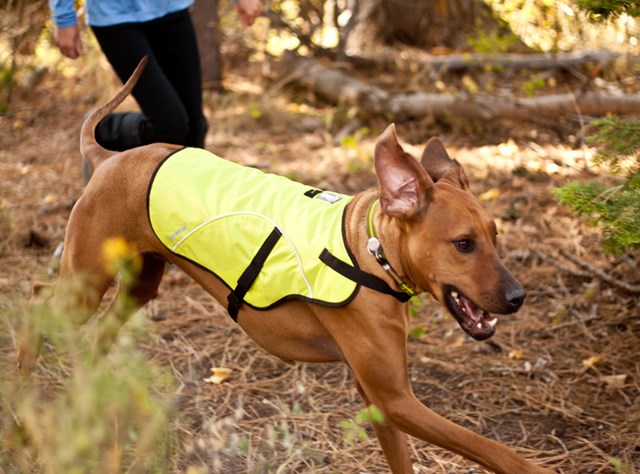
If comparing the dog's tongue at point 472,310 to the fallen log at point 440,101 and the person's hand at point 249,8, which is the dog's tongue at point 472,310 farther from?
the fallen log at point 440,101

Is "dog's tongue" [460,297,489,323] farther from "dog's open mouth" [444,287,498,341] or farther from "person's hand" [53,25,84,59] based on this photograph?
"person's hand" [53,25,84,59]

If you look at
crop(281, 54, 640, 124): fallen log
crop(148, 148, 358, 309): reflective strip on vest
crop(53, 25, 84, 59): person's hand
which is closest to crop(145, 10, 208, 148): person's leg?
crop(53, 25, 84, 59): person's hand

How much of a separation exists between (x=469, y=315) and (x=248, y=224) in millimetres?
1032

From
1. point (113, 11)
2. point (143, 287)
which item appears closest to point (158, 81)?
point (113, 11)

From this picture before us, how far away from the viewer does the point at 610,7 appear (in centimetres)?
337

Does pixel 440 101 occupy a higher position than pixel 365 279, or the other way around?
pixel 365 279

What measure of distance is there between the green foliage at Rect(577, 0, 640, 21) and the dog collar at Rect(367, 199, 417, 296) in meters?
1.27

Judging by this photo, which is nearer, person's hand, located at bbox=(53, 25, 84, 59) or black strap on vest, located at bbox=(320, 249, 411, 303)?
black strap on vest, located at bbox=(320, 249, 411, 303)

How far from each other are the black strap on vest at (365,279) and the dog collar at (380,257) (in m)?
0.03

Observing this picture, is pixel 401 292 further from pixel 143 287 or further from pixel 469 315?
pixel 143 287

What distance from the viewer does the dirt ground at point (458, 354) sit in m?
3.72

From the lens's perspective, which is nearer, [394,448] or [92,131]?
[394,448]

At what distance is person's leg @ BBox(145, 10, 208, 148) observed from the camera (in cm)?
487

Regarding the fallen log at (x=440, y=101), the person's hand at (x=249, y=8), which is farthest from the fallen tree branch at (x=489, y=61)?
the person's hand at (x=249, y=8)
